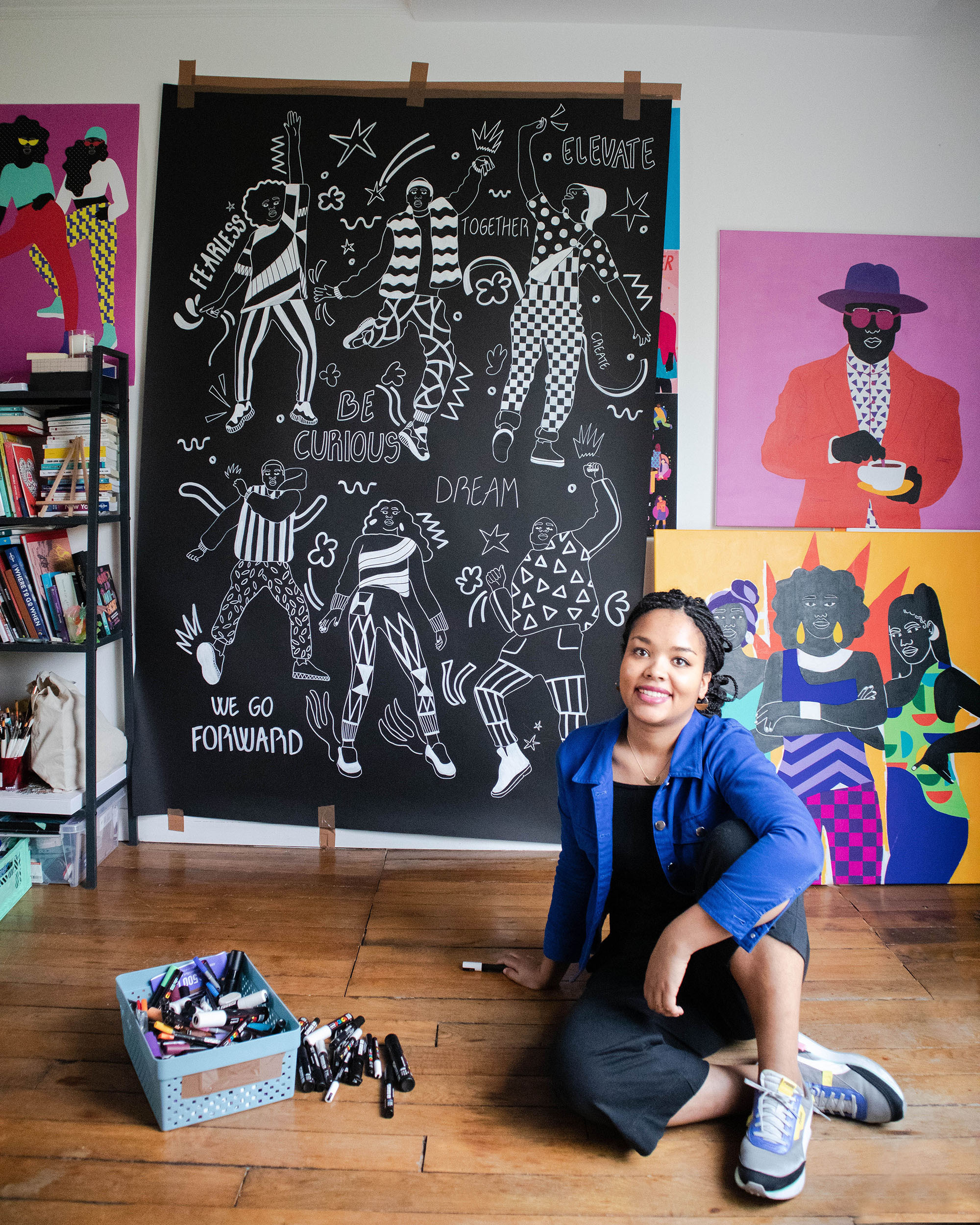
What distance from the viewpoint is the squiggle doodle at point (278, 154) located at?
8.93ft

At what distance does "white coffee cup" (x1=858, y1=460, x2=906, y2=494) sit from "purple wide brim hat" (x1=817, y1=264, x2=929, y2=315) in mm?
478

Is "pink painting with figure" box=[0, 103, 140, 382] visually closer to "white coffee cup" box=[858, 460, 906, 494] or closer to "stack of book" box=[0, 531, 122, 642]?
"stack of book" box=[0, 531, 122, 642]

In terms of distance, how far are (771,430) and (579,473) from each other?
0.64m

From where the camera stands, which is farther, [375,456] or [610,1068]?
[375,456]

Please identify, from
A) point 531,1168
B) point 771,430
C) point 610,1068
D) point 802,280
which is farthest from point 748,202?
point 531,1168

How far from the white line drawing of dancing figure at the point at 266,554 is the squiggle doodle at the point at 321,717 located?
0.06 metres

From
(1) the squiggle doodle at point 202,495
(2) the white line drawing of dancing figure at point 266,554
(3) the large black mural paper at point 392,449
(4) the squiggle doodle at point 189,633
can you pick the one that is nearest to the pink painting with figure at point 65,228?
(3) the large black mural paper at point 392,449

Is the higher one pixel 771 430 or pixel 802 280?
pixel 802 280

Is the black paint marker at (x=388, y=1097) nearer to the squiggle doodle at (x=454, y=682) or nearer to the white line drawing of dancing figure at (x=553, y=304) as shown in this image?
the squiggle doodle at (x=454, y=682)

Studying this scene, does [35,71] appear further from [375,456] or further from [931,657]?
[931,657]

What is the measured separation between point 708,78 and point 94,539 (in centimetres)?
236

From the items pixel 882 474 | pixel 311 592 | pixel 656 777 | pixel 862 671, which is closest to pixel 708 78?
pixel 882 474

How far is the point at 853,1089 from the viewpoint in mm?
1667

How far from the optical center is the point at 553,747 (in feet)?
9.34
